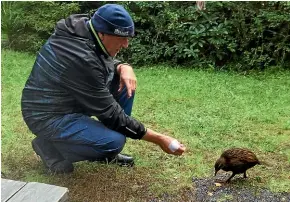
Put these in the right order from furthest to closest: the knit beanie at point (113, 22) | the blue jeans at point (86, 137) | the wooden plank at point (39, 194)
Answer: the blue jeans at point (86, 137) < the knit beanie at point (113, 22) < the wooden plank at point (39, 194)

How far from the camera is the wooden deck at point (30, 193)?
244cm

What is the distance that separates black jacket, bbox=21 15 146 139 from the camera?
2910mm

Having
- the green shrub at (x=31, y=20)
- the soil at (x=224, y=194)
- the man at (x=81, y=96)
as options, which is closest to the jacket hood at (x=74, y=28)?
the man at (x=81, y=96)

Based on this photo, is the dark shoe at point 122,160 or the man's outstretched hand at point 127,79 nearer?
the man's outstretched hand at point 127,79

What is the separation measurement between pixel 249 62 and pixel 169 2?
113 centimetres

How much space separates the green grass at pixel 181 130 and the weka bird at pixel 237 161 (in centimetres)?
12

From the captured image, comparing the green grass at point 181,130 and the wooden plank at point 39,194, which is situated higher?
the wooden plank at point 39,194

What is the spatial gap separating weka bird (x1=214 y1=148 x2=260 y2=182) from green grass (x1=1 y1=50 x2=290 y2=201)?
117 millimetres

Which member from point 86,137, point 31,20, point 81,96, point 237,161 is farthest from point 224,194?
point 31,20

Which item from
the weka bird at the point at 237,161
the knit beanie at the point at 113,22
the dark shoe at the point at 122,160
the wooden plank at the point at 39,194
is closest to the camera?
the wooden plank at the point at 39,194

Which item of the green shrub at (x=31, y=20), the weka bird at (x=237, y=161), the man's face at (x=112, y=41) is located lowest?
the weka bird at (x=237, y=161)

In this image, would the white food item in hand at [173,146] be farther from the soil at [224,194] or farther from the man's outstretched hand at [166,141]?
the soil at [224,194]

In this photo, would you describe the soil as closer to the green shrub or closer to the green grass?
the green grass

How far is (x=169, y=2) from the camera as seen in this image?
612 cm
